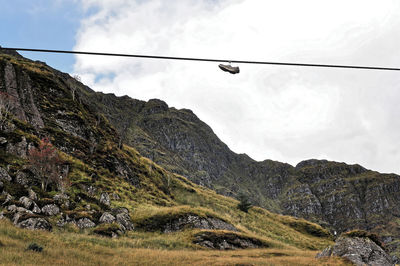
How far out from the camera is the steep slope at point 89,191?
27250 mm

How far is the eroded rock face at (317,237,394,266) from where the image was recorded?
82.7 ft

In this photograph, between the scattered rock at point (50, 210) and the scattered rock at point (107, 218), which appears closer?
the scattered rock at point (50, 210)

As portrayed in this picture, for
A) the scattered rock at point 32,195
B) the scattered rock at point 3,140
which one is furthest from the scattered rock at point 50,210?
the scattered rock at point 3,140

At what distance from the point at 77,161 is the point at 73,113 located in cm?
2037

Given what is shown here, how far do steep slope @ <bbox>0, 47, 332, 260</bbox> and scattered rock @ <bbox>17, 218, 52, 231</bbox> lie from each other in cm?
7

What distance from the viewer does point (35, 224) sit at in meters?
21.6

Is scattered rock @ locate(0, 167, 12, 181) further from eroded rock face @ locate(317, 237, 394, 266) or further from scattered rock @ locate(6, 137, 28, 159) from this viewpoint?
eroded rock face @ locate(317, 237, 394, 266)

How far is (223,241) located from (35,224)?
21718 mm

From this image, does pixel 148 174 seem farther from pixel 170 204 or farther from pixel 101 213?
pixel 101 213

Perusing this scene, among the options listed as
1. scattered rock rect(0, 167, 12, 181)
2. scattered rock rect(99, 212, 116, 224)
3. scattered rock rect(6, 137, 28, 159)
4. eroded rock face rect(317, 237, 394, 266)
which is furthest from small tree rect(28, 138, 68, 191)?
eroded rock face rect(317, 237, 394, 266)

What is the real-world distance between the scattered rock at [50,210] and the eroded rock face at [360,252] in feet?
97.6

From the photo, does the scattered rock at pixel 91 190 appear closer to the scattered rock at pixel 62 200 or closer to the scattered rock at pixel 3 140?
the scattered rock at pixel 62 200

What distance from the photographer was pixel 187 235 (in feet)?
110

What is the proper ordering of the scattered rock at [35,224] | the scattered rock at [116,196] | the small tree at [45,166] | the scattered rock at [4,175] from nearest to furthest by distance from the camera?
the scattered rock at [35,224]
the scattered rock at [4,175]
the small tree at [45,166]
the scattered rock at [116,196]
